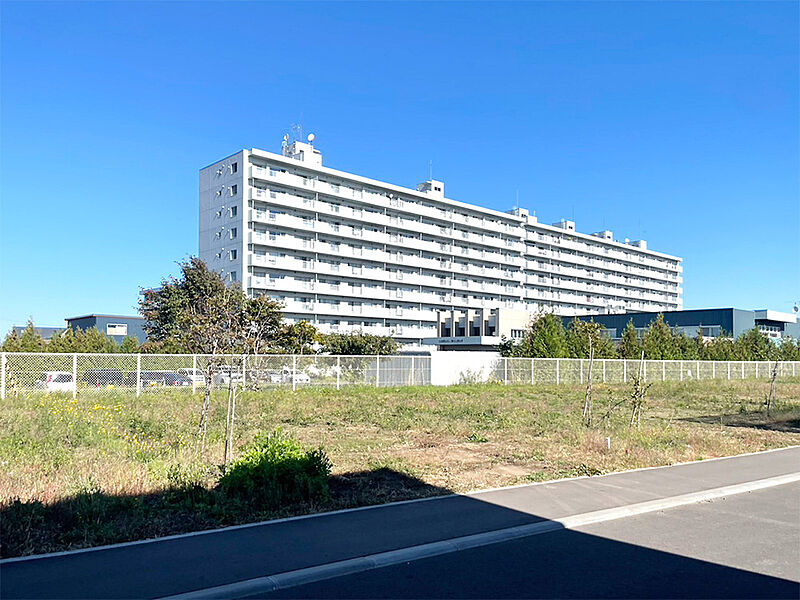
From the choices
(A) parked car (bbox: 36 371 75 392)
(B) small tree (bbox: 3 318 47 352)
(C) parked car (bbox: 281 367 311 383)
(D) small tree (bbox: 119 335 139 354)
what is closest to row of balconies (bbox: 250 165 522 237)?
(D) small tree (bbox: 119 335 139 354)

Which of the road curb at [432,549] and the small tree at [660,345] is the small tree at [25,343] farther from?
the small tree at [660,345]

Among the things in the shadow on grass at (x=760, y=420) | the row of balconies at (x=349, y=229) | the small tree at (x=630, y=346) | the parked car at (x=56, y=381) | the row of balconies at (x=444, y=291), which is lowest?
the shadow on grass at (x=760, y=420)

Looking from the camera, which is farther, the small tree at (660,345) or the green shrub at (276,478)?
the small tree at (660,345)

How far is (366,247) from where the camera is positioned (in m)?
77.5

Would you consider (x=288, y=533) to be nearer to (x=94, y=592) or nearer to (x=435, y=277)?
(x=94, y=592)

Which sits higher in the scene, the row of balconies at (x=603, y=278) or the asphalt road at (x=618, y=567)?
the row of balconies at (x=603, y=278)

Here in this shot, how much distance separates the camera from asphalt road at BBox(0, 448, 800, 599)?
219 inches

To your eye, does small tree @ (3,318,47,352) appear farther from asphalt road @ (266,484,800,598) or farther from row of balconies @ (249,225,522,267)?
asphalt road @ (266,484,800,598)

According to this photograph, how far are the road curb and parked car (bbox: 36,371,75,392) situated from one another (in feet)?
71.7

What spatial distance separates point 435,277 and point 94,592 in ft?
263

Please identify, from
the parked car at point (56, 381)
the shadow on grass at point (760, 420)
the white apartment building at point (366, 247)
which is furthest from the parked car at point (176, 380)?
the white apartment building at point (366, 247)

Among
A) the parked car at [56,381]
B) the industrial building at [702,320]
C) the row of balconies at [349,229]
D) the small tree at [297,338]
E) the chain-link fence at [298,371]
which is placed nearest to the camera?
the chain-link fence at [298,371]

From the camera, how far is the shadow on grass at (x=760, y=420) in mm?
18644

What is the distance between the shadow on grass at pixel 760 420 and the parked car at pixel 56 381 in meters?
21.9
